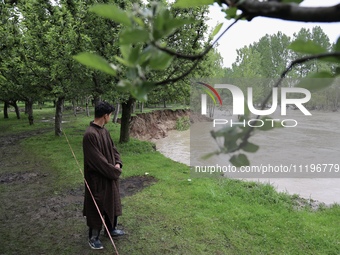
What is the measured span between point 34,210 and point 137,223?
2107 mm

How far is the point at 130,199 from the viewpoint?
20.7 feet

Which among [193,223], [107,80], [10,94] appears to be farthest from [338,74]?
[10,94]

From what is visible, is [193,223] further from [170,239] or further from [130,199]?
[130,199]

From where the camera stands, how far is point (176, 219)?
17.7ft

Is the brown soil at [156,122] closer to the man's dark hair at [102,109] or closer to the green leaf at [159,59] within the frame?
the man's dark hair at [102,109]

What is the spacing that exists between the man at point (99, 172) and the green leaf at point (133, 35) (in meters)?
3.43

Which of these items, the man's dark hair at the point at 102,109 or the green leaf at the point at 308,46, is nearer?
the green leaf at the point at 308,46

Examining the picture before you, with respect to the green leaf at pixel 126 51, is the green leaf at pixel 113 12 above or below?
above

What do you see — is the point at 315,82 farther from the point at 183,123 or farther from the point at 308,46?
the point at 183,123

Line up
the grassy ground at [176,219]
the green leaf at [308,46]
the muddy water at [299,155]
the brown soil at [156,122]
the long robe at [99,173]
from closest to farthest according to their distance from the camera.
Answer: the green leaf at [308,46] < the long robe at [99,173] < the grassy ground at [176,219] < the muddy water at [299,155] < the brown soil at [156,122]

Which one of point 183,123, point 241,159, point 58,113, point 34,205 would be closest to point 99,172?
point 34,205

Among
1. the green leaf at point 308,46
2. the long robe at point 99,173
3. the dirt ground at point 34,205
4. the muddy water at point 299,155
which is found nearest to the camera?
the green leaf at point 308,46

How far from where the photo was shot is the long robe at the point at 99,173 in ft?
12.8

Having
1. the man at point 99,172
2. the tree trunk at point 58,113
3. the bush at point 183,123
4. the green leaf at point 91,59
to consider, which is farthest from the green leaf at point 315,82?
the bush at point 183,123
